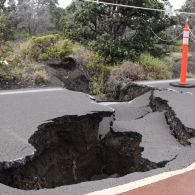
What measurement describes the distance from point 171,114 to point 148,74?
14.4 feet

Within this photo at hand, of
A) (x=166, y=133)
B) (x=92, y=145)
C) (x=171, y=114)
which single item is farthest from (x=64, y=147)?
(x=171, y=114)

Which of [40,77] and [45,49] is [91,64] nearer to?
[45,49]

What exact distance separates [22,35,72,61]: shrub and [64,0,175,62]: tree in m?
0.93

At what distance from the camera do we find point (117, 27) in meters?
12.3

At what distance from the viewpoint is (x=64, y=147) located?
18.7ft

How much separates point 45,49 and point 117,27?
2.75m

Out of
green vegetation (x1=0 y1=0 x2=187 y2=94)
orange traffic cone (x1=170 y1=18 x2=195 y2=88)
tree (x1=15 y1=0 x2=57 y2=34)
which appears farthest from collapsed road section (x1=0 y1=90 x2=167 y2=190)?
tree (x1=15 y1=0 x2=57 y2=34)

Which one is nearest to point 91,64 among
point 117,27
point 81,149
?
point 117,27

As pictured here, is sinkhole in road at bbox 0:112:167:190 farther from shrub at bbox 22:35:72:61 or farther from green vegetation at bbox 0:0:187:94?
shrub at bbox 22:35:72:61

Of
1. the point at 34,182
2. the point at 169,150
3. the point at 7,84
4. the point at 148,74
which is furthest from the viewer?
the point at 148,74

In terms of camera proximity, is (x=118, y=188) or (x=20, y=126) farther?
(x=20, y=126)

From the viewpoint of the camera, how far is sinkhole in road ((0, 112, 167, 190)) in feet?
16.5

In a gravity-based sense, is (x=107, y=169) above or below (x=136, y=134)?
below

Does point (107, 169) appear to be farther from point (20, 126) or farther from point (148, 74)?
point (148, 74)
